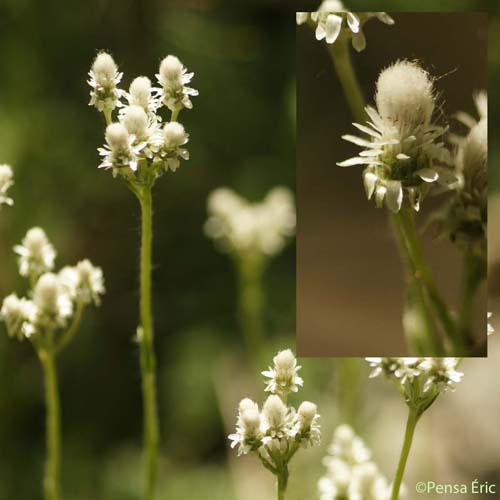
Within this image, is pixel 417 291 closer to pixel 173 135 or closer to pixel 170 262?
pixel 173 135

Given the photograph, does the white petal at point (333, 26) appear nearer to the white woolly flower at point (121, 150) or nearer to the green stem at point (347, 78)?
the green stem at point (347, 78)

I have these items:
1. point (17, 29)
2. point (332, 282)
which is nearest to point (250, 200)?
point (17, 29)

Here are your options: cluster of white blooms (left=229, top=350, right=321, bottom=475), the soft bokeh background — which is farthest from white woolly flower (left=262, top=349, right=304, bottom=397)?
the soft bokeh background

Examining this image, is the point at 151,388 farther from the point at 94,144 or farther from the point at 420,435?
the point at 94,144

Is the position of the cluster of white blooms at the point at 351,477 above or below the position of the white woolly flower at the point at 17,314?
below

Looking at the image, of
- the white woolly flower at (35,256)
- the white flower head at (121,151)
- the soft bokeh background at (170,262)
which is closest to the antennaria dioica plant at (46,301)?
the white woolly flower at (35,256)

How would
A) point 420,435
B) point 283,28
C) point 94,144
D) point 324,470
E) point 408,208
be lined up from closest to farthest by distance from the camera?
point 408,208, point 324,470, point 420,435, point 94,144, point 283,28

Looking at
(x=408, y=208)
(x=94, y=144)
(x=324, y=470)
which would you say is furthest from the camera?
(x=94, y=144)

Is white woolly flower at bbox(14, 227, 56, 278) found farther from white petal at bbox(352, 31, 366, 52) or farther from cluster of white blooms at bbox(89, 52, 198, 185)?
white petal at bbox(352, 31, 366, 52)
